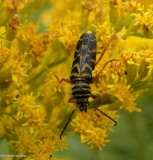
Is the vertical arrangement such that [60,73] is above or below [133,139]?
above

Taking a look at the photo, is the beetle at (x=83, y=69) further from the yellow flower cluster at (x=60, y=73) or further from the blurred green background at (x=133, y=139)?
the blurred green background at (x=133, y=139)

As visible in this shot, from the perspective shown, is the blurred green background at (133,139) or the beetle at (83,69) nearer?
the beetle at (83,69)

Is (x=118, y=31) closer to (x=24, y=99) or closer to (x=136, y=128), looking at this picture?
(x=24, y=99)

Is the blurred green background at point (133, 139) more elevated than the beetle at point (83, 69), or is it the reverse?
the beetle at point (83, 69)

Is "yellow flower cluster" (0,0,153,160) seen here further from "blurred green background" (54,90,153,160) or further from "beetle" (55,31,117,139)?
"blurred green background" (54,90,153,160)

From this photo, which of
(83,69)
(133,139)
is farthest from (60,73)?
(133,139)

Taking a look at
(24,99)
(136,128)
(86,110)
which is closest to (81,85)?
(86,110)

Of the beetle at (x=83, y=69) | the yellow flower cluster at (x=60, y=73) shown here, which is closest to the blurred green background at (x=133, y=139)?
the yellow flower cluster at (x=60, y=73)

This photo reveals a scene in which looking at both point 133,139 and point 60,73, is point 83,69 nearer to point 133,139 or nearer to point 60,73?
point 60,73
